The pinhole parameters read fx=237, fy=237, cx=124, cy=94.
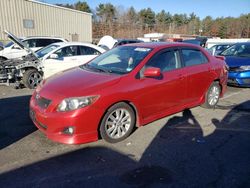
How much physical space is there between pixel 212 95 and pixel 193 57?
124cm

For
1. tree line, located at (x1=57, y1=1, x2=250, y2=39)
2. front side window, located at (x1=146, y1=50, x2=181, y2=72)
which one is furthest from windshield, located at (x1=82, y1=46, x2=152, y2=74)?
tree line, located at (x1=57, y1=1, x2=250, y2=39)

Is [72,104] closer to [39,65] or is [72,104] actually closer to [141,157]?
[141,157]

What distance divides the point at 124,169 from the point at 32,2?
2168 cm

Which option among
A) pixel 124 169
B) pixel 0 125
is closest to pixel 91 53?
pixel 0 125

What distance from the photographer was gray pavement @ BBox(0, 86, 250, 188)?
10.0 ft

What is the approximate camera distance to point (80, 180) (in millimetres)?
3045

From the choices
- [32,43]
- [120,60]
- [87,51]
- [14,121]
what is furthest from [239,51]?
[32,43]

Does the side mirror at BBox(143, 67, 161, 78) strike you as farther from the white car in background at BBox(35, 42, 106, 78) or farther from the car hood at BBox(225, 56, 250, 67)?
the car hood at BBox(225, 56, 250, 67)

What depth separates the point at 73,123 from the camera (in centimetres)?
357

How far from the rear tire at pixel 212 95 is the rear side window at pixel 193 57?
0.71 metres

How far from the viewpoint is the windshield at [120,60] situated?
442 centimetres

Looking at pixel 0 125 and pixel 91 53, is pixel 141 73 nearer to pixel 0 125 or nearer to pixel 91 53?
pixel 0 125

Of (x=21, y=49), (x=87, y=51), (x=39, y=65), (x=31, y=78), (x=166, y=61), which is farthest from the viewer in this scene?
(x=21, y=49)

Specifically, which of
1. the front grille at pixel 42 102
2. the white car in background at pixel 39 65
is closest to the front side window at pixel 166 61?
the front grille at pixel 42 102
